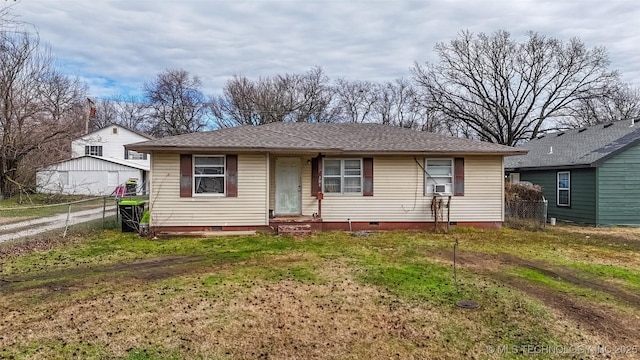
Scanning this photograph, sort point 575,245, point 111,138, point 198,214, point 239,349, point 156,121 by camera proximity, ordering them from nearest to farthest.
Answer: point 239,349 → point 575,245 → point 198,214 → point 111,138 → point 156,121

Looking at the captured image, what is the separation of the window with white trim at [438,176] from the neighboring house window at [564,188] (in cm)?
598

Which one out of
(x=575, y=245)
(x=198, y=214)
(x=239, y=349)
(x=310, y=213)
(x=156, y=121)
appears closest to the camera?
(x=239, y=349)

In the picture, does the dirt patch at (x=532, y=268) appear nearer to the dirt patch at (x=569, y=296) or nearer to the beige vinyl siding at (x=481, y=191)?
the dirt patch at (x=569, y=296)

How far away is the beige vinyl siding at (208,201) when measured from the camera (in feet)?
35.0

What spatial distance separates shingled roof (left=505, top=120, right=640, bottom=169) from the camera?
13812 mm

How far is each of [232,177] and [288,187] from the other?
6.19 feet

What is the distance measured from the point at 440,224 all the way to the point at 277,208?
16.4 feet

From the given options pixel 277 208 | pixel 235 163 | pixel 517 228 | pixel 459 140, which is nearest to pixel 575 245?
pixel 517 228

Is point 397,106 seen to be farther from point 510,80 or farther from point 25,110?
point 25,110

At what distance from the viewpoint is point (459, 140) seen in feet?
42.1

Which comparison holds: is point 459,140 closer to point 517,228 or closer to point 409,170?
point 409,170

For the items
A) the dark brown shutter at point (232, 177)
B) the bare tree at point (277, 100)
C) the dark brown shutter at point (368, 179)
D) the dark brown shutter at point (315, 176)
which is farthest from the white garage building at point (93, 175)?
the dark brown shutter at point (368, 179)

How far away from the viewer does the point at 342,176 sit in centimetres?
1195

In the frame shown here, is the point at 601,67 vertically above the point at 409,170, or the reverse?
the point at 601,67
